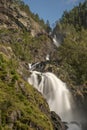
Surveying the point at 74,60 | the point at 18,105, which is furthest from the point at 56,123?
the point at 74,60

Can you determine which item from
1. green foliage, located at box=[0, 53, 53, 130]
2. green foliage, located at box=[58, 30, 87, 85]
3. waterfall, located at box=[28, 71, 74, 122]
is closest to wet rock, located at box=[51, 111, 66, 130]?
green foliage, located at box=[0, 53, 53, 130]

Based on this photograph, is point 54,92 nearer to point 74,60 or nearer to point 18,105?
point 74,60

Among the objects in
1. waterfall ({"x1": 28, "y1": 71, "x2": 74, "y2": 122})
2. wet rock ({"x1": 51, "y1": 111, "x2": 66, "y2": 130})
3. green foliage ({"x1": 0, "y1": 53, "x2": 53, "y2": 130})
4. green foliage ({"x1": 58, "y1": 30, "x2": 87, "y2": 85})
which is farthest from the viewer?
green foliage ({"x1": 58, "y1": 30, "x2": 87, "y2": 85})

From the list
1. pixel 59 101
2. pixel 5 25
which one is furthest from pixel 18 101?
pixel 5 25

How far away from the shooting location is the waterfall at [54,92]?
91.7 metres

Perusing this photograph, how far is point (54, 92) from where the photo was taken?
310ft

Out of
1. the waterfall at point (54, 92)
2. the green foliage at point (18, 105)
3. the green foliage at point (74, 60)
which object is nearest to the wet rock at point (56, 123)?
the green foliage at point (18, 105)

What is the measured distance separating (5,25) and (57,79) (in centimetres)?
5066

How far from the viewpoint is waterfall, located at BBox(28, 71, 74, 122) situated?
91.7 m

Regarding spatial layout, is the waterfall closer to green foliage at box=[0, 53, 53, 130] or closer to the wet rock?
the wet rock

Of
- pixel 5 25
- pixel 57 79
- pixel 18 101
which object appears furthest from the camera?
pixel 5 25

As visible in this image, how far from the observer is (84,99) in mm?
95938

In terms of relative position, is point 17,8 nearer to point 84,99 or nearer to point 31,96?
point 84,99

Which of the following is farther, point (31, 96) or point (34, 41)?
point (34, 41)
